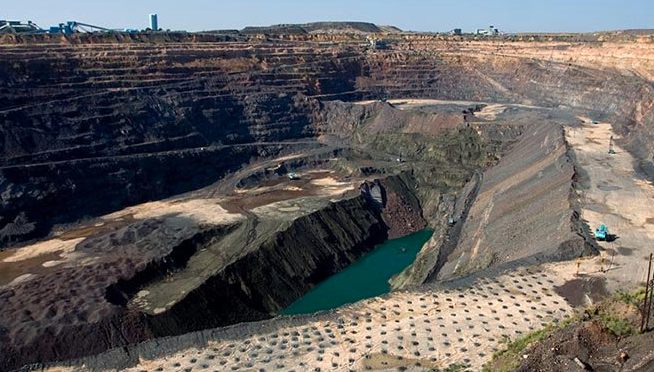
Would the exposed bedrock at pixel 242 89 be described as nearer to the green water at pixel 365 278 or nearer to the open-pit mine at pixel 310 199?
the open-pit mine at pixel 310 199

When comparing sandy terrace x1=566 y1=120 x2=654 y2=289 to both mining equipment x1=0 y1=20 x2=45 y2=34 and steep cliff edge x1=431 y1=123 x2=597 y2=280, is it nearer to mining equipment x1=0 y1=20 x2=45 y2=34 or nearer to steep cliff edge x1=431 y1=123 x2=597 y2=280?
steep cliff edge x1=431 y1=123 x2=597 y2=280

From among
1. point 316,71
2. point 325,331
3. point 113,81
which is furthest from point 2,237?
point 316,71

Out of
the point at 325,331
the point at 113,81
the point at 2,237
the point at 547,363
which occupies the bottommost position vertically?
the point at 2,237

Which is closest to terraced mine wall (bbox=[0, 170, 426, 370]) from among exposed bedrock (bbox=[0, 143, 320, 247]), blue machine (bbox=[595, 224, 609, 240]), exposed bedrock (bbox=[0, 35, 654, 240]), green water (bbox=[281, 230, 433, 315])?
green water (bbox=[281, 230, 433, 315])

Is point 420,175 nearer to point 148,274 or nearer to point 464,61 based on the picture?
point 148,274

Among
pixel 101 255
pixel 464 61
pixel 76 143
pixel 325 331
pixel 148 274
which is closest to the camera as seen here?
pixel 325 331

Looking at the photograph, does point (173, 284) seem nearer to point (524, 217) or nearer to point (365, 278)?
point (365, 278)
